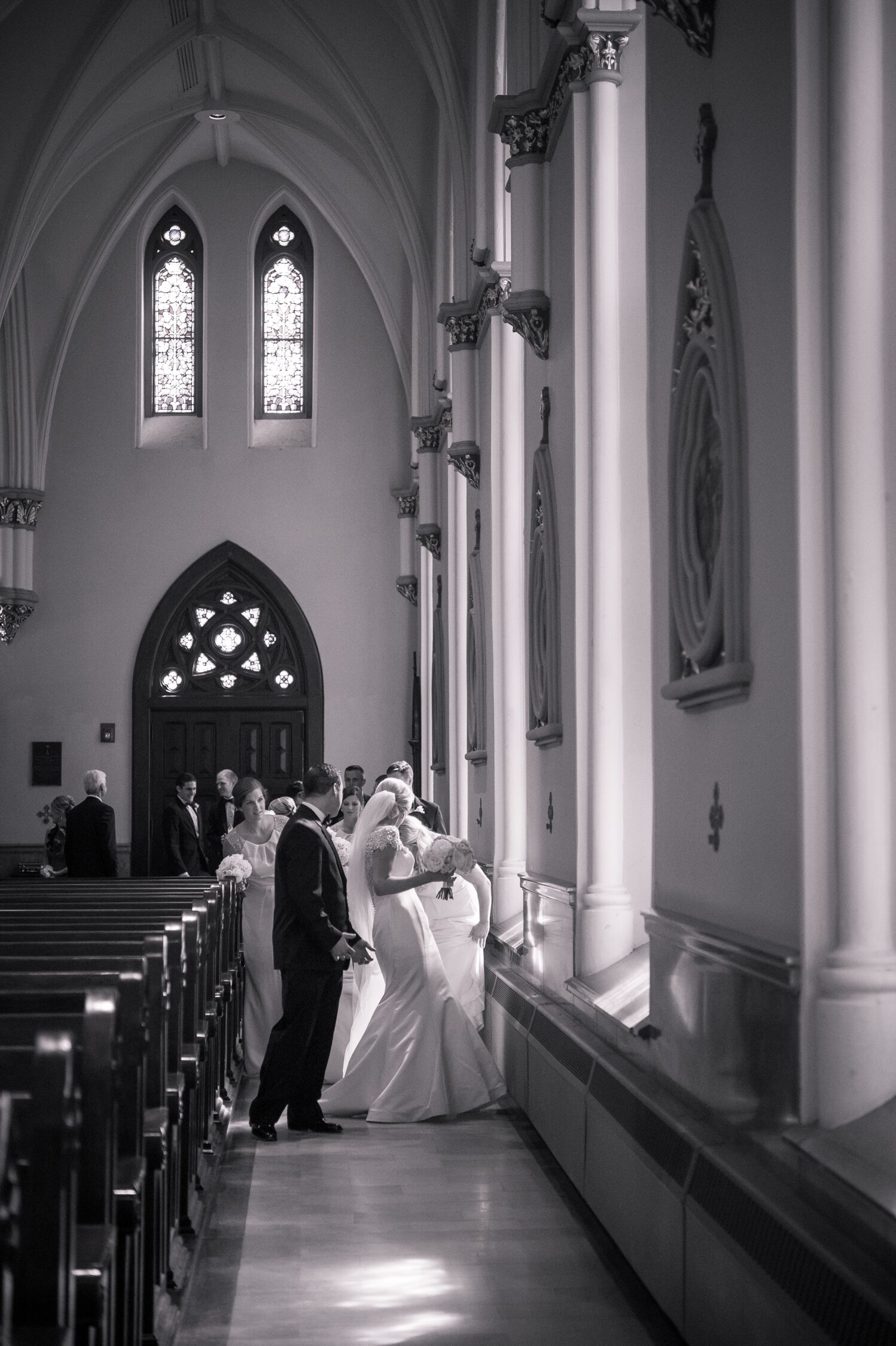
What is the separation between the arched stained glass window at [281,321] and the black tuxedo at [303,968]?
462 inches

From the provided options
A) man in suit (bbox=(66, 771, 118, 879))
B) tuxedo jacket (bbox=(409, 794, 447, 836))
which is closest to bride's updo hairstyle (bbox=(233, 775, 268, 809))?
tuxedo jacket (bbox=(409, 794, 447, 836))

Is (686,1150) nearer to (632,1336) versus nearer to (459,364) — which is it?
(632,1336)

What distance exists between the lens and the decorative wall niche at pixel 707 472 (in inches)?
150

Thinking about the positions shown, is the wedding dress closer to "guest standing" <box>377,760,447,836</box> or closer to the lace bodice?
"guest standing" <box>377,760,447,836</box>

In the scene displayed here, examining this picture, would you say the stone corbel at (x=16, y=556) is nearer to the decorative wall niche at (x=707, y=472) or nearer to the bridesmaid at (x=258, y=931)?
the bridesmaid at (x=258, y=931)

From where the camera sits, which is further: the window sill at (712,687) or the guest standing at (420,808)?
the guest standing at (420,808)

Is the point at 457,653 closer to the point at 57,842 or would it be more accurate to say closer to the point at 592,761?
the point at 57,842

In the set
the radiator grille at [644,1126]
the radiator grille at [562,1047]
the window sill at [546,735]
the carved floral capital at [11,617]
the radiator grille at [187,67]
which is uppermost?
the radiator grille at [187,67]

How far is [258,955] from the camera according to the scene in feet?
28.9

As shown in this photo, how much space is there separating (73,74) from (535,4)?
7.81m

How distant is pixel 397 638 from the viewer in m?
17.5

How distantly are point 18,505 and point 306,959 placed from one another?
11.4 metres

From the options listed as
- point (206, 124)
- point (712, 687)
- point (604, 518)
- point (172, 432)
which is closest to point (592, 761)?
point (604, 518)

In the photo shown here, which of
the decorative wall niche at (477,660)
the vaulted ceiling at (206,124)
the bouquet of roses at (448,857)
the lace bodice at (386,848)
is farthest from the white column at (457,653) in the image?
the lace bodice at (386,848)
